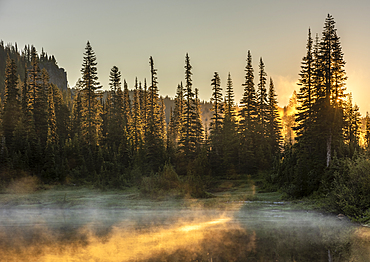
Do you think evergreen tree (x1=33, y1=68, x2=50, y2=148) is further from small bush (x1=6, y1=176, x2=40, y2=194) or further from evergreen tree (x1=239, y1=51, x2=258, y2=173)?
evergreen tree (x1=239, y1=51, x2=258, y2=173)

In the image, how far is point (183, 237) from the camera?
40.5ft

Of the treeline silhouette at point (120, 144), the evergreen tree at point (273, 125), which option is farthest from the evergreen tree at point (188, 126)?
the evergreen tree at point (273, 125)

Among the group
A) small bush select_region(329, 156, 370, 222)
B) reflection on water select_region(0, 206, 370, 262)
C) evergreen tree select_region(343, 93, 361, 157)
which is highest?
evergreen tree select_region(343, 93, 361, 157)

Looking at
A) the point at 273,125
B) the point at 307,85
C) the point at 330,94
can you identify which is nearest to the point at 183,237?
the point at 330,94

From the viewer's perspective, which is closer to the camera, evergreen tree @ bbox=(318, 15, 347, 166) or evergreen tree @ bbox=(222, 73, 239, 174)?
evergreen tree @ bbox=(318, 15, 347, 166)

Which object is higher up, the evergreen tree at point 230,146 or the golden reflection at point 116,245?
the evergreen tree at point 230,146

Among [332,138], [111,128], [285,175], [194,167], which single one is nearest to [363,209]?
[332,138]

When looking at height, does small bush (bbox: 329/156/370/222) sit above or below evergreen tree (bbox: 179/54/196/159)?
below

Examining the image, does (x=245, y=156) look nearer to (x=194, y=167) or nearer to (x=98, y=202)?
(x=194, y=167)

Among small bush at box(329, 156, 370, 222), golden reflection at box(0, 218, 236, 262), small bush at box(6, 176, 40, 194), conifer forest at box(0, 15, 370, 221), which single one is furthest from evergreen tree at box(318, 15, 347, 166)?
small bush at box(6, 176, 40, 194)

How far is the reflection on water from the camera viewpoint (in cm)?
1003

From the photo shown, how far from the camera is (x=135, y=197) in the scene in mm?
23859

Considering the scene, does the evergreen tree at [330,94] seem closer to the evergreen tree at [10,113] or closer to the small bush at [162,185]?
the small bush at [162,185]

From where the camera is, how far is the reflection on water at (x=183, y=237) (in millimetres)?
10031
